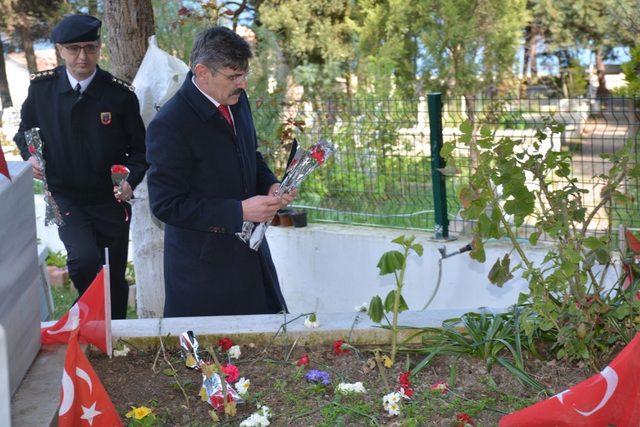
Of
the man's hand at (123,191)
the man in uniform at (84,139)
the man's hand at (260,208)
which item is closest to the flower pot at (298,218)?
the man in uniform at (84,139)

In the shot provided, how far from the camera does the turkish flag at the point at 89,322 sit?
2.97 metres

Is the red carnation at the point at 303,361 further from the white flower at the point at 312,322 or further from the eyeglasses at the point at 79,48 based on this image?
the eyeglasses at the point at 79,48

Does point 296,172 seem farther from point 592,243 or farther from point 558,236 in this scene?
point 592,243

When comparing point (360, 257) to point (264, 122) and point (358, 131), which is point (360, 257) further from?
point (264, 122)

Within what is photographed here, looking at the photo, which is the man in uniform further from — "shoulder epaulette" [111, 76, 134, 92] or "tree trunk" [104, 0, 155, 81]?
"tree trunk" [104, 0, 155, 81]

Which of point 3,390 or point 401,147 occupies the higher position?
point 3,390

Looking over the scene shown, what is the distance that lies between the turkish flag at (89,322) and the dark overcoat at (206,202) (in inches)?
21.4

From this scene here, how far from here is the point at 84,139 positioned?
4.61m

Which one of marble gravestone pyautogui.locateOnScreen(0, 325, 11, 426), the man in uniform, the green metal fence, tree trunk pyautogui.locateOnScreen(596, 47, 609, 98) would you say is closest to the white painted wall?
the green metal fence

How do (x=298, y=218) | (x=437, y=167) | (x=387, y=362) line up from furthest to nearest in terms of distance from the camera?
1. (x=298, y=218)
2. (x=437, y=167)
3. (x=387, y=362)

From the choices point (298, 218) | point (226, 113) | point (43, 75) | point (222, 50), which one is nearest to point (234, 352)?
point (226, 113)

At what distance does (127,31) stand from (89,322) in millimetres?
2561

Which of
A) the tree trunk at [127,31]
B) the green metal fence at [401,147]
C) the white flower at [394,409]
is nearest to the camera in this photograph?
the white flower at [394,409]

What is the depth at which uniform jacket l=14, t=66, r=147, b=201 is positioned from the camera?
15.1 feet
